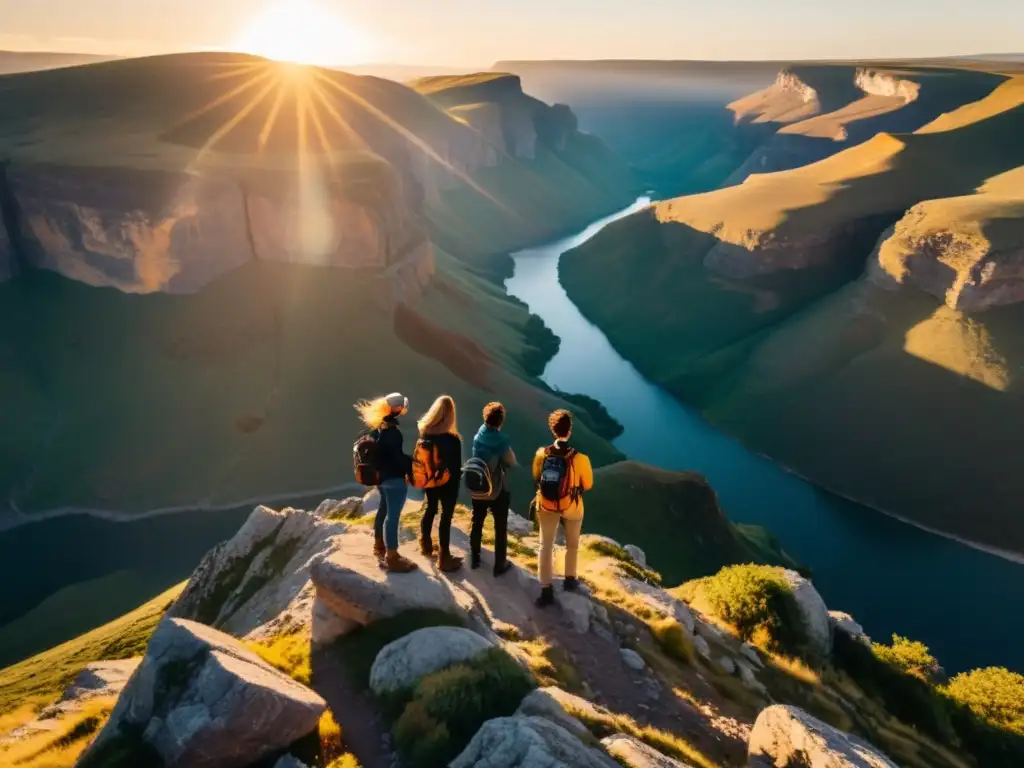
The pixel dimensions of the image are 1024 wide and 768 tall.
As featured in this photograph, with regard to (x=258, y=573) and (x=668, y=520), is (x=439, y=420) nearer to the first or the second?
(x=258, y=573)

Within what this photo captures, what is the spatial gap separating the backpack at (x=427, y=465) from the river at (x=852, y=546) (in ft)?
135

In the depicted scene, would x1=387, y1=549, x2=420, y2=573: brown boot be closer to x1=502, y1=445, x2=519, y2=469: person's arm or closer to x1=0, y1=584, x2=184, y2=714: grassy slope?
x1=502, y1=445, x2=519, y2=469: person's arm

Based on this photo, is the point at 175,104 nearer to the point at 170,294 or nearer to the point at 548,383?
the point at 170,294

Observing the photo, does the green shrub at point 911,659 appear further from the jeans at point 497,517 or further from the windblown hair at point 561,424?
the windblown hair at point 561,424

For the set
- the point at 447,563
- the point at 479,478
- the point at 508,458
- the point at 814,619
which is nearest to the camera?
the point at 479,478

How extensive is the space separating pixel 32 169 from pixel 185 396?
2221 cm

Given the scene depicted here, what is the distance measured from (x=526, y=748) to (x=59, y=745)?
7157 millimetres

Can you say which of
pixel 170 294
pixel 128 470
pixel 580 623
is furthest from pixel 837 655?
pixel 170 294

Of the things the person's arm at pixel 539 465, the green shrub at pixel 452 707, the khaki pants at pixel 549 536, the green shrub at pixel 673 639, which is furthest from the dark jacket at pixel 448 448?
the green shrub at pixel 673 639

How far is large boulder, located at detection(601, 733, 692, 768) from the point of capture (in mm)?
7277

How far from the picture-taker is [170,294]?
52.8m

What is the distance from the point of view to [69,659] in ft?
73.9

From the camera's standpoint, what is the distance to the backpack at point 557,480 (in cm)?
1041

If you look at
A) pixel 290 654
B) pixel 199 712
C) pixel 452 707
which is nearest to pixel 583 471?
pixel 452 707
